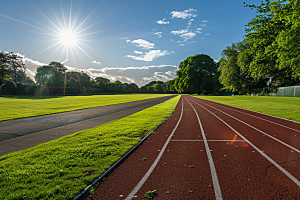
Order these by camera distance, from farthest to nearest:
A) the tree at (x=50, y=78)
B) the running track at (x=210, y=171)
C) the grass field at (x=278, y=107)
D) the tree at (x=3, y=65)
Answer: the tree at (x=50, y=78)
the tree at (x=3, y=65)
the grass field at (x=278, y=107)
the running track at (x=210, y=171)

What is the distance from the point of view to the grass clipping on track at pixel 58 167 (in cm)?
314

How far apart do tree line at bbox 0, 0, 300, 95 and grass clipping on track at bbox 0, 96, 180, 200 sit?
1897 centimetres

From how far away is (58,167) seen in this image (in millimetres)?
4137

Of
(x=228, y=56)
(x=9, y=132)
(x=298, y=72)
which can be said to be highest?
(x=228, y=56)

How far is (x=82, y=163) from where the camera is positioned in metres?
4.34

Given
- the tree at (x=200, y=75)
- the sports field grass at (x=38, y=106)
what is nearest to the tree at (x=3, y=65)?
the sports field grass at (x=38, y=106)

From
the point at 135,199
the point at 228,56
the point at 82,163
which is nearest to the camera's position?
the point at 135,199

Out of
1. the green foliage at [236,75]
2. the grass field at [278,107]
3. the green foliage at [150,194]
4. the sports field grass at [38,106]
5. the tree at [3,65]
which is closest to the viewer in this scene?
the green foliage at [150,194]

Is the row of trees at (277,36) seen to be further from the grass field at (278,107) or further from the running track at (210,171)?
the running track at (210,171)

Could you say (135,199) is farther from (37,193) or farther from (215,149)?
(215,149)

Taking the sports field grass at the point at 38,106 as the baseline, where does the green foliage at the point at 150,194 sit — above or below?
above

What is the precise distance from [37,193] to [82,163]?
1.31m

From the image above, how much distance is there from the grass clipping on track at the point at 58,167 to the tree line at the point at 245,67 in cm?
1897

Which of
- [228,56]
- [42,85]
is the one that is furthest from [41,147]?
[42,85]
